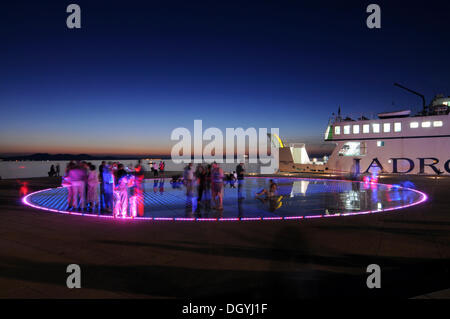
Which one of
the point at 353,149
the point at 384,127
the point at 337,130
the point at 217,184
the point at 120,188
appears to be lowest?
the point at 120,188

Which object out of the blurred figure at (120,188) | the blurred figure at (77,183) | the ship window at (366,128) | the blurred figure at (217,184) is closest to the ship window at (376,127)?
the ship window at (366,128)

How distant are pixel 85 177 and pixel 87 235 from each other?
5198mm

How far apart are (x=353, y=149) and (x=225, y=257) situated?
101ft

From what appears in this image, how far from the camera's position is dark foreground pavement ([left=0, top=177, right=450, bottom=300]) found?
14.0 ft

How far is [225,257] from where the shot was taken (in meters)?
5.60

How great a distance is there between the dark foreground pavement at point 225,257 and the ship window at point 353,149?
24.4m

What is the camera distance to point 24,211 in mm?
10859

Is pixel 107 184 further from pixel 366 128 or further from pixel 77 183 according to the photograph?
pixel 366 128

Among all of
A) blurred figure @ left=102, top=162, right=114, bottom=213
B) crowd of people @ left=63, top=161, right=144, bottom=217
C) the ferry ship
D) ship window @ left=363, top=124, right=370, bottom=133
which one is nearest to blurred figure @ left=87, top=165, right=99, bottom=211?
crowd of people @ left=63, top=161, right=144, bottom=217

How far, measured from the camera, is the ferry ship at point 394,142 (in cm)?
2759

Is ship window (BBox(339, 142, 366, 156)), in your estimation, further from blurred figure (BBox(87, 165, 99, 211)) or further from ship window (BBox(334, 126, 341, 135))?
blurred figure (BBox(87, 165, 99, 211))

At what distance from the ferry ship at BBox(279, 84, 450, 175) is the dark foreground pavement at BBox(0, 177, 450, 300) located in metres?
22.3

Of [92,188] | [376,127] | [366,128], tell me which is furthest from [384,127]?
[92,188]

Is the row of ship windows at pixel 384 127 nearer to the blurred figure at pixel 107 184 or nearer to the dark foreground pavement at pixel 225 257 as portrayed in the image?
the dark foreground pavement at pixel 225 257
